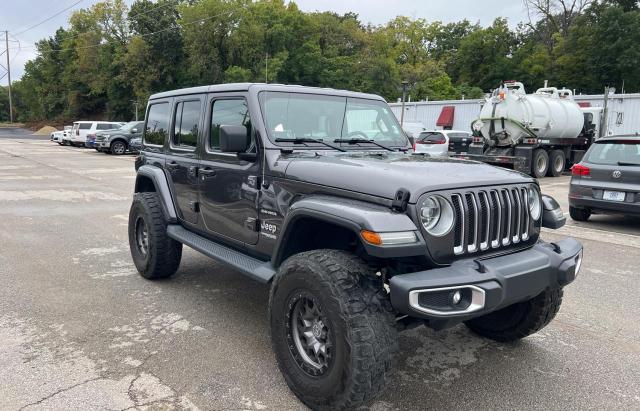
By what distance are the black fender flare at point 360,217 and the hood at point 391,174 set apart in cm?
11

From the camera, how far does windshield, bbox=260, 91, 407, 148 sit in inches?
155

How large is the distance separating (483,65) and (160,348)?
63.6 metres

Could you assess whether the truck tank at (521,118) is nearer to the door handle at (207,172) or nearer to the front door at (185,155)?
the front door at (185,155)

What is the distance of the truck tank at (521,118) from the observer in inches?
672

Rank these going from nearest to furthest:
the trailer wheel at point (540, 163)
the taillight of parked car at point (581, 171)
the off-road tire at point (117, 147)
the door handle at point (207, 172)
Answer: the door handle at point (207, 172), the taillight of parked car at point (581, 171), the trailer wheel at point (540, 163), the off-road tire at point (117, 147)

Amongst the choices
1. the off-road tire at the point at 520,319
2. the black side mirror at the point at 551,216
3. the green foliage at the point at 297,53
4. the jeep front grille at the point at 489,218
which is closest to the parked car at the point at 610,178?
the black side mirror at the point at 551,216

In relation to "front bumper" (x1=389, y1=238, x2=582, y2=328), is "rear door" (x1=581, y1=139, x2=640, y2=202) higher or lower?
higher

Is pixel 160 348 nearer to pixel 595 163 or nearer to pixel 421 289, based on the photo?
pixel 421 289

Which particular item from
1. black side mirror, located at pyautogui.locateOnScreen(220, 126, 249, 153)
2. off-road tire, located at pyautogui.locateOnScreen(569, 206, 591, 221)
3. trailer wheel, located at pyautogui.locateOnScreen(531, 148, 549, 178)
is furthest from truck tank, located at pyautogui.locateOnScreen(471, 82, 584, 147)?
black side mirror, located at pyautogui.locateOnScreen(220, 126, 249, 153)

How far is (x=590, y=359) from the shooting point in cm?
372

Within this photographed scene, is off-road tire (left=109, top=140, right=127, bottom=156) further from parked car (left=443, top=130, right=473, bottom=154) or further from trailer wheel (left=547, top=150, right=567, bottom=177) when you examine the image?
trailer wheel (left=547, top=150, right=567, bottom=177)

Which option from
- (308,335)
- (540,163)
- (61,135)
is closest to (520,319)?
(308,335)

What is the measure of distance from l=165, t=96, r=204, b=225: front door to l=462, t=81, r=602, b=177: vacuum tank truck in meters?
13.3

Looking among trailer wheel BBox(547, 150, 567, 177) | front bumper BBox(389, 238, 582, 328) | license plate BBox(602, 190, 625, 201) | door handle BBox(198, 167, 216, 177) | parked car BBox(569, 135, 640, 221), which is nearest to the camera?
front bumper BBox(389, 238, 582, 328)
